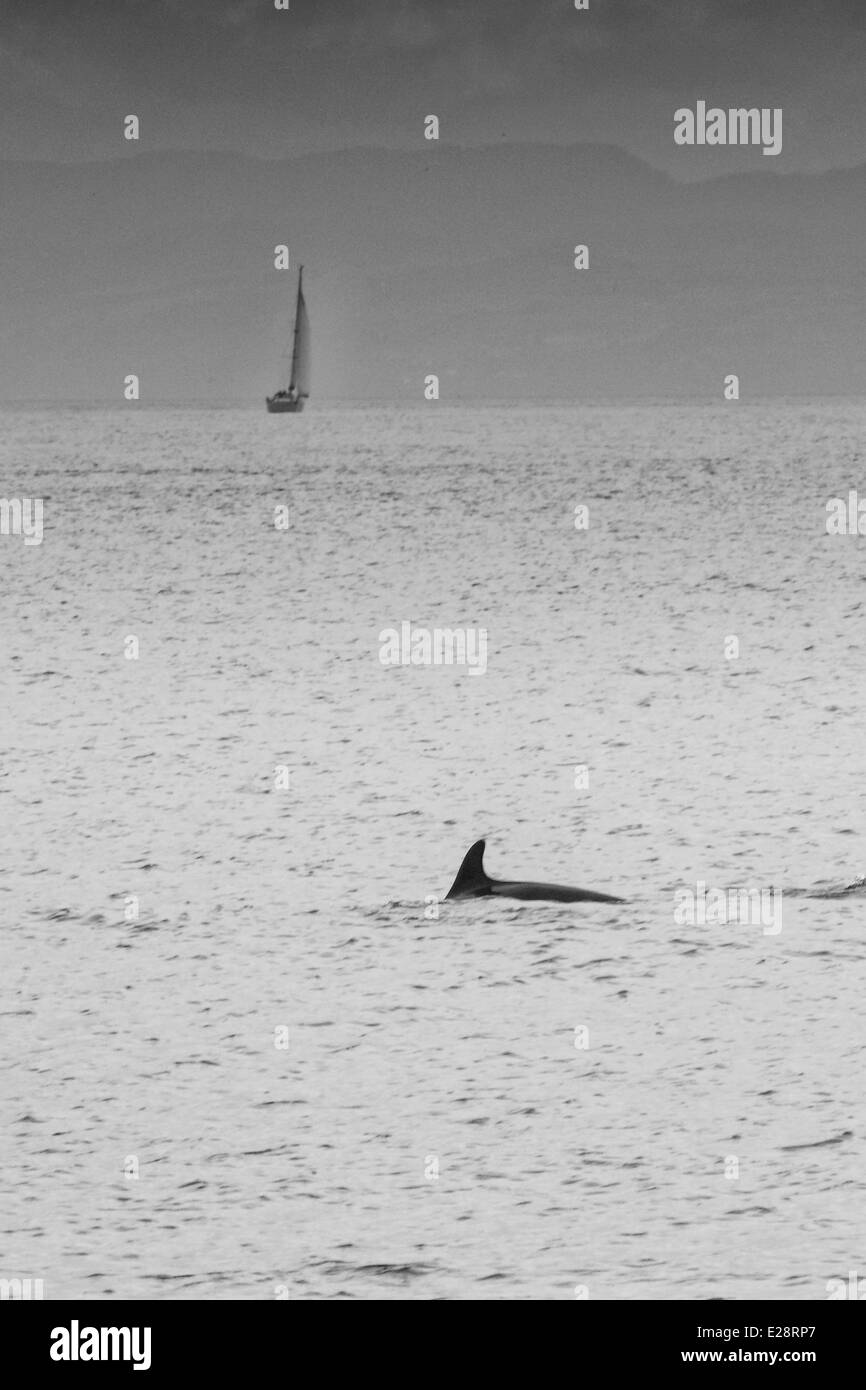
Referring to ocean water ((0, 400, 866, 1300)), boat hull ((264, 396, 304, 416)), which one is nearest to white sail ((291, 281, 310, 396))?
boat hull ((264, 396, 304, 416))

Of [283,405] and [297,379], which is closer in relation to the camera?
[283,405]

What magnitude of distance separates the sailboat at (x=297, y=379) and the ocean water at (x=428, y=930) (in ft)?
211

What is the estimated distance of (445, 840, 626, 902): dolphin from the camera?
44.9 ft

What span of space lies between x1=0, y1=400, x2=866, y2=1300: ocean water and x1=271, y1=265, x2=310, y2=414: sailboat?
64.4 metres

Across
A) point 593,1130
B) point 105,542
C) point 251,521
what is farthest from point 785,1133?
point 251,521

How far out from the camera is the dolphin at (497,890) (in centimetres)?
1370

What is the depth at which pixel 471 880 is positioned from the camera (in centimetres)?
1376

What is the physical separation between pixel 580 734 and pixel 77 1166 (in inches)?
366

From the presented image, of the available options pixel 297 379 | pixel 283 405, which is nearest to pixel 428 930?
pixel 283 405

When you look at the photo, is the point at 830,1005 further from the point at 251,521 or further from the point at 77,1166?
the point at 251,521

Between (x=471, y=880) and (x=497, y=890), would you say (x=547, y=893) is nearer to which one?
(x=497, y=890)

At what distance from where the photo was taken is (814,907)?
13.5 meters

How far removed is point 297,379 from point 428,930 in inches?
3222

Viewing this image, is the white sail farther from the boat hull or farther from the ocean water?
the ocean water
